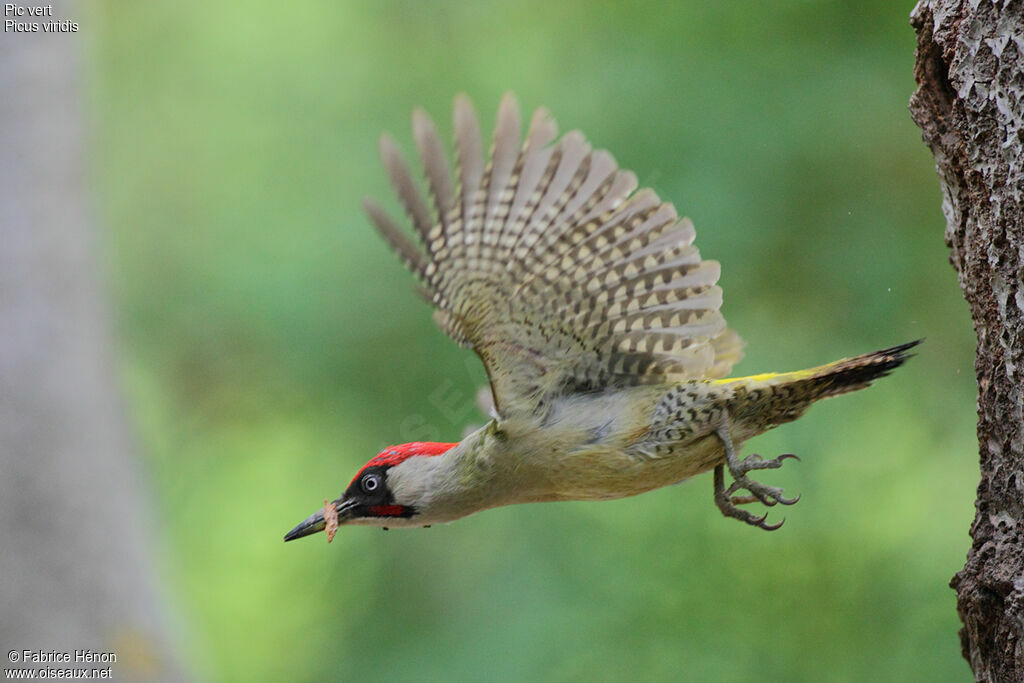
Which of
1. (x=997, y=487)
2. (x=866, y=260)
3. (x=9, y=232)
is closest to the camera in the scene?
(x=997, y=487)

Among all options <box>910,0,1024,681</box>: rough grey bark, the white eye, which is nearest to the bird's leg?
<box>910,0,1024,681</box>: rough grey bark

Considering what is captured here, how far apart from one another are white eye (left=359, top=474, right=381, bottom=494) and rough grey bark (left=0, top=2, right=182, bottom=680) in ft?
7.55

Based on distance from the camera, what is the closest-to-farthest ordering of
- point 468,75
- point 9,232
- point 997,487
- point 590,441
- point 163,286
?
point 997,487, point 590,441, point 9,232, point 468,75, point 163,286

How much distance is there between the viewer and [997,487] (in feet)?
9.19

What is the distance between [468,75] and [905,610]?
4.15 m

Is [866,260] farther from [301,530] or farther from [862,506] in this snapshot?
[301,530]

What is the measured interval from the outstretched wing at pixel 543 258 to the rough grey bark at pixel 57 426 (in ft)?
8.81

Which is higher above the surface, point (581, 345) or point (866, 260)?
point (866, 260)

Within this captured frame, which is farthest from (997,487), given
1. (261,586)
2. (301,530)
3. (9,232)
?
(261,586)

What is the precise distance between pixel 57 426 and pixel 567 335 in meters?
3.04

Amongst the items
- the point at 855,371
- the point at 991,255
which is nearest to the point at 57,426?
the point at 855,371

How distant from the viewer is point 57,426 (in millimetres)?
5344

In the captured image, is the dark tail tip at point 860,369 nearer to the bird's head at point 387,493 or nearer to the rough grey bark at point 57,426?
the bird's head at point 387,493

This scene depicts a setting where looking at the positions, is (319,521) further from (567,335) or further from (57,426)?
(57,426)
